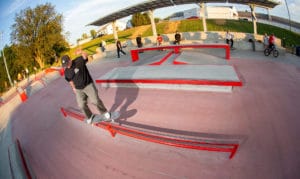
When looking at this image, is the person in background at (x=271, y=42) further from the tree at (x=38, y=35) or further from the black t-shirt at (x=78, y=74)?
the tree at (x=38, y=35)

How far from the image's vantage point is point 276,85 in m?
7.18

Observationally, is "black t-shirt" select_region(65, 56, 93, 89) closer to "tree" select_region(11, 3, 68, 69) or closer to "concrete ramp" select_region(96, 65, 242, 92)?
"concrete ramp" select_region(96, 65, 242, 92)

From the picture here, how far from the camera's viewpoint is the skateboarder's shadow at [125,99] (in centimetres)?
650

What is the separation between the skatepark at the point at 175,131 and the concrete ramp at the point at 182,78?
4 centimetres

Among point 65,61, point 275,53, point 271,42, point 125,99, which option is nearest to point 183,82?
point 125,99

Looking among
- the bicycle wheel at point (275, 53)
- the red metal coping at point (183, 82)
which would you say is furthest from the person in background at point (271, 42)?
the red metal coping at point (183, 82)

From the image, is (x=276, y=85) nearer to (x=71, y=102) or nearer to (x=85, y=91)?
(x=85, y=91)

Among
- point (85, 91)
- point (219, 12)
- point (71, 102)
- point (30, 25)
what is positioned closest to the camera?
point (85, 91)

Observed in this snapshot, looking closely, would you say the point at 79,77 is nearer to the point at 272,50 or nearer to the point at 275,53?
the point at 275,53

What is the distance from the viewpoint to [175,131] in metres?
5.04

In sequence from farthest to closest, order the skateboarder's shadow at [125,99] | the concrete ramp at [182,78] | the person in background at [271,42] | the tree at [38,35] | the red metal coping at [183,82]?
the tree at [38,35], the person in background at [271,42], the concrete ramp at [182,78], the skateboarder's shadow at [125,99], the red metal coping at [183,82]

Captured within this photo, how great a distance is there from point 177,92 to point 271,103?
128 inches

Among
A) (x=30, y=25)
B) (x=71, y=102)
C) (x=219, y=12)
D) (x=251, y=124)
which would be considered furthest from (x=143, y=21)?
(x=251, y=124)

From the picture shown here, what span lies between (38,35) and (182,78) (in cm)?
3781
